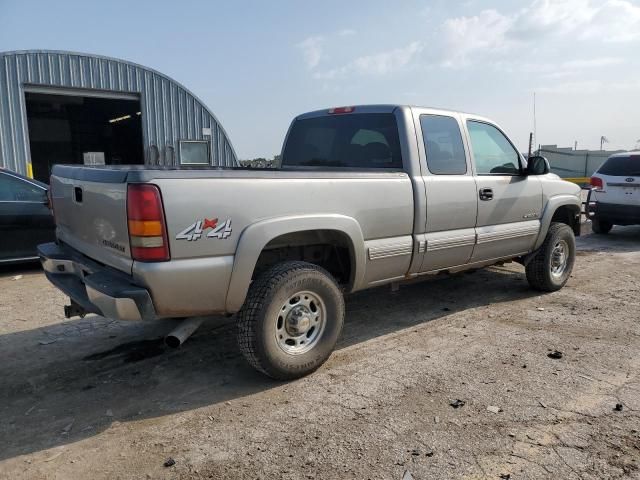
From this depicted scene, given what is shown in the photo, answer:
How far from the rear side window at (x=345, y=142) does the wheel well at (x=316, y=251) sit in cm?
93

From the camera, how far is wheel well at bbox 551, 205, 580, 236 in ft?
20.5

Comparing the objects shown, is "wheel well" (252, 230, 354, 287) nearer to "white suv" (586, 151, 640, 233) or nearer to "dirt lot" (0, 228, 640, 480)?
"dirt lot" (0, 228, 640, 480)

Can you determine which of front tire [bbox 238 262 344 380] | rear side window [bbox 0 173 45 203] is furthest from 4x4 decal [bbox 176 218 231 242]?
rear side window [bbox 0 173 45 203]

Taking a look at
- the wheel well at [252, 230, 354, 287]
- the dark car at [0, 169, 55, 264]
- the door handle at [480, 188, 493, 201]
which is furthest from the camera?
the dark car at [0, 169, 55, 264]

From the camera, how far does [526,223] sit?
217 inches

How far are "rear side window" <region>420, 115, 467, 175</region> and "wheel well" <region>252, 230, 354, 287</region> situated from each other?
44.9 inches

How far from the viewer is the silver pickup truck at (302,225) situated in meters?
3.06

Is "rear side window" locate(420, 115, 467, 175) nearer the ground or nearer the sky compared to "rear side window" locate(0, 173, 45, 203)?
nearer the sky

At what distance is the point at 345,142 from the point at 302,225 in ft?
5.40

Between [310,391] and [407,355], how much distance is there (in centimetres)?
100

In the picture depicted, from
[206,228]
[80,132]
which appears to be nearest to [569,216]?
[206,228]

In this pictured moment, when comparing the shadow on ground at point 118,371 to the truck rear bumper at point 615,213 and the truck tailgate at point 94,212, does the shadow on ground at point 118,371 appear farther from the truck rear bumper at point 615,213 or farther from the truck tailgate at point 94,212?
the truck rear bumper at point 615,213

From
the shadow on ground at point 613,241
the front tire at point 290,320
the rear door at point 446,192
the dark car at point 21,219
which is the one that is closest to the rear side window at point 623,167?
the shadow on ground at point 613,241

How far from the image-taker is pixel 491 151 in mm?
5289
